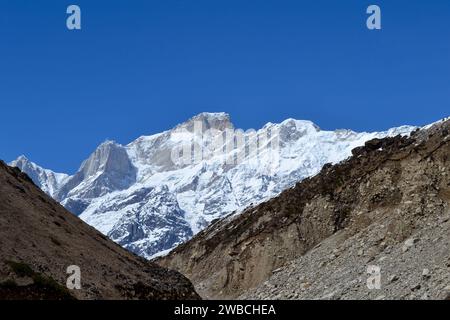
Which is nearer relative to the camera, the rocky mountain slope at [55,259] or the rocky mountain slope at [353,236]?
the rocky mountain slope at [55,259]

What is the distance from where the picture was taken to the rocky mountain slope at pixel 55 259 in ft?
142

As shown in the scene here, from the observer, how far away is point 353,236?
60219 millimetres

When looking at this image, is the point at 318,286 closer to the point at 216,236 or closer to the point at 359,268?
the point at 359,268

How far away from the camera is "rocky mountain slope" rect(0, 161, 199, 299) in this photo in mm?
43250

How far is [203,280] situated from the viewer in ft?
269

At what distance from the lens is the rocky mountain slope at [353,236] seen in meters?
43.4

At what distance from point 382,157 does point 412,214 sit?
16274 millimetres

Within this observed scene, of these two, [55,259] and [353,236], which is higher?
[353,236]

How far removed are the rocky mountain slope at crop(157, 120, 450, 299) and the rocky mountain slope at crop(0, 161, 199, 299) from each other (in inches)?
372

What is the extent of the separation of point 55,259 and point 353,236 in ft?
80.0

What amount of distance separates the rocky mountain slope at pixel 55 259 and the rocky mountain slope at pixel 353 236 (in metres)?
9.44

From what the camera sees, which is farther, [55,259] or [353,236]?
[353,236]
